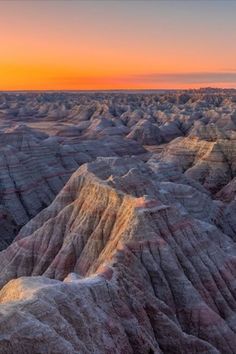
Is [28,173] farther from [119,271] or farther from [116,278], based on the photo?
[116,278]

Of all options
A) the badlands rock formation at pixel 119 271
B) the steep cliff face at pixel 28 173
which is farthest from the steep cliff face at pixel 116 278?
the steep cliff face at pixel 28 173

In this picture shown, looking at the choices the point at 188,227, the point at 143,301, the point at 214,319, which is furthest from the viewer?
the point at 188,227

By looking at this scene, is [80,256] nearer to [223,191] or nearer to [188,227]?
[188,227]

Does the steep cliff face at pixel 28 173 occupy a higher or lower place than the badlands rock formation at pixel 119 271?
lower

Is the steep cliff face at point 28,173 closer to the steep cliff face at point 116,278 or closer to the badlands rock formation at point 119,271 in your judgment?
the badlands rock formation at point 119,271

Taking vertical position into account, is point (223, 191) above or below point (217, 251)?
below

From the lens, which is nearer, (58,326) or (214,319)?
(58,326)

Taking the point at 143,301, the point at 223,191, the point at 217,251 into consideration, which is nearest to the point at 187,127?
the point at 223,191

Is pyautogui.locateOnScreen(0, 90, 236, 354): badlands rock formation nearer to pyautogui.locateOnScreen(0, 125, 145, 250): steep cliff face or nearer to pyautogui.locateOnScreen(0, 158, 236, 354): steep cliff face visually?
pyautogui.locateOnScreen(0, 158, 236, 354): steep cliff face
